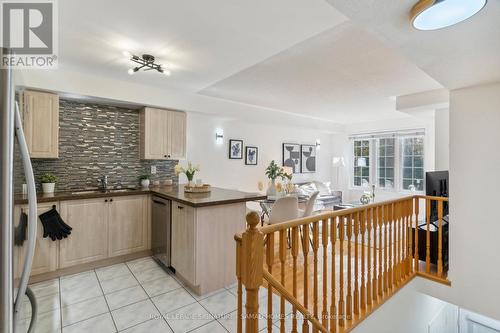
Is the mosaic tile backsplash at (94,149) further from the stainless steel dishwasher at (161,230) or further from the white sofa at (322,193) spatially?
the white sofa at (322,193)

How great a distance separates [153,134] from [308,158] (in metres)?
4.49

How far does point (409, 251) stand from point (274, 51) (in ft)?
9.15

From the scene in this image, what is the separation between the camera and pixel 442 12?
1.15m

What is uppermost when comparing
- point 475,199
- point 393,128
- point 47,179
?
point 393,128

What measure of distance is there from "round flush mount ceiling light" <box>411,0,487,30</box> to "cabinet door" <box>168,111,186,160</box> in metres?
3.40

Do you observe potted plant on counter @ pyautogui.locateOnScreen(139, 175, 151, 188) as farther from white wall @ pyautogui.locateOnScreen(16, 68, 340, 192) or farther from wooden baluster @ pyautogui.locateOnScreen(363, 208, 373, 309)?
wooden baluster @ pyautogui.locateOnScreen(363, 208, 373, 309)

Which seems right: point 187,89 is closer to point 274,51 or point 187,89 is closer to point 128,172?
point 128,172

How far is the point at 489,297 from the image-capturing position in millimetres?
2422

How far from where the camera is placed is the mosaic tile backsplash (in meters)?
3.28

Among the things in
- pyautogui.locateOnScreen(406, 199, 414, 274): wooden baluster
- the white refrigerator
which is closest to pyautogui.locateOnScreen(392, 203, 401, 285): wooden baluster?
pyautogui.locateOnScreen(406, 199, 414, 274): wooden baluster

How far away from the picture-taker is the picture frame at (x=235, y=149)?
5.19 metres

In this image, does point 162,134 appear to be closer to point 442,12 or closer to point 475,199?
point 442,12

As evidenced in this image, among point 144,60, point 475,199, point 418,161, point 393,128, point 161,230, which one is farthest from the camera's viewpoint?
point 393,128

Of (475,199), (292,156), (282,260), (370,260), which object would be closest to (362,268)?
(370,260)
